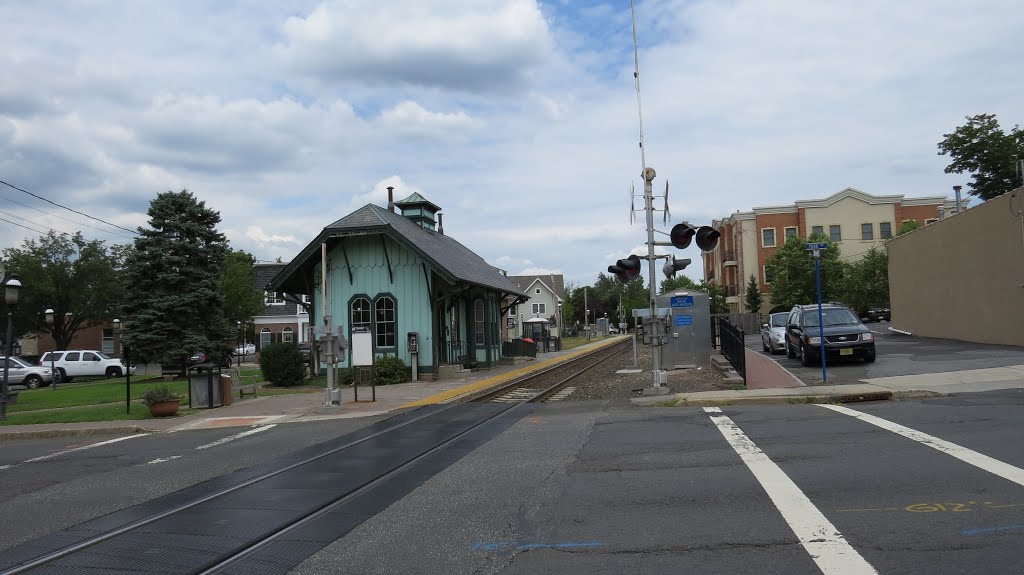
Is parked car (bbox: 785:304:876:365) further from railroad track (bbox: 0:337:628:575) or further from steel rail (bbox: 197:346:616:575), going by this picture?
railroad track (bbox: 0:337:628:575)

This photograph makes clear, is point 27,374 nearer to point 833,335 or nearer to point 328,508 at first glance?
point 328,508

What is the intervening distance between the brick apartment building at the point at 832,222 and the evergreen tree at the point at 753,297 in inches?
29.2

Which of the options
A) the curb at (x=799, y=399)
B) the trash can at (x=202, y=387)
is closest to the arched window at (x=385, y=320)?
the trash can at (x=202, y=387)

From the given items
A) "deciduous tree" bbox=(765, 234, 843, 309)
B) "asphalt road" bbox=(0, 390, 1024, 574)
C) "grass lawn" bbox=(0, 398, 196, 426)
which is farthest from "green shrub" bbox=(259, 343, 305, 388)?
"deciduous tree" bbox=(765, 234, 843, 309)

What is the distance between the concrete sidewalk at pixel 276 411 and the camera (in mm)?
14812

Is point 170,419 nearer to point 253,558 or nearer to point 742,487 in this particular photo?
point 253,558

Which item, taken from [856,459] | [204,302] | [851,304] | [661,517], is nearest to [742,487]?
[661,517]

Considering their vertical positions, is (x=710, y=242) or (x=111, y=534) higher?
(x=710, y=242)

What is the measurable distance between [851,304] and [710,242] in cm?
4774

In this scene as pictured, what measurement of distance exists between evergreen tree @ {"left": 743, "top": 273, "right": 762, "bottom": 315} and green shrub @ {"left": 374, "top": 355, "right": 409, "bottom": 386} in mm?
43705

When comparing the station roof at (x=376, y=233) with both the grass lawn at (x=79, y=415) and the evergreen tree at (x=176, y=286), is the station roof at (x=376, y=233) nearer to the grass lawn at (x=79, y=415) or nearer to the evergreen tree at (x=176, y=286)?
the grass lawn at (x=79, y=415)

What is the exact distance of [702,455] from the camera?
8727 mm

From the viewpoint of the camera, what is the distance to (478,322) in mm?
30438

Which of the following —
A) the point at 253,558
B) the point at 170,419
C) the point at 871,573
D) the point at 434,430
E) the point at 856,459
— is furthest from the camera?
the point at 170,419
